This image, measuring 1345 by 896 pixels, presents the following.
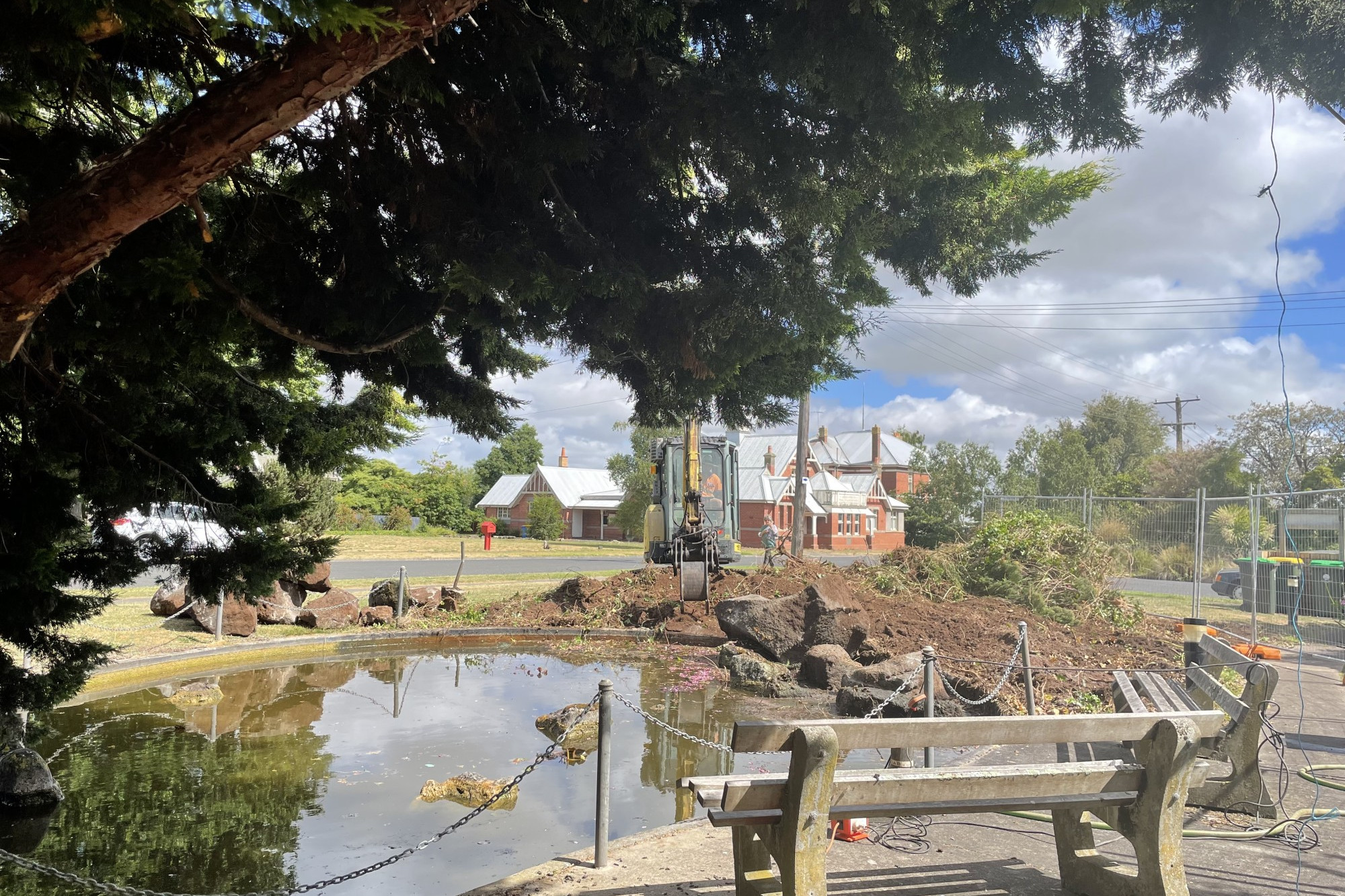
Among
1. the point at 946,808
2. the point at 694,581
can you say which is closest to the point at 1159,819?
the point at 946,808

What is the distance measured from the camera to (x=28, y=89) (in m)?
3.86

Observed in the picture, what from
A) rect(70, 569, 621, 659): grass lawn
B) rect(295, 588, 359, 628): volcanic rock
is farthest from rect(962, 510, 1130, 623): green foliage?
rect(295, 588, 359, 628): volcanic rock

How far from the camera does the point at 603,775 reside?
17.1 feet

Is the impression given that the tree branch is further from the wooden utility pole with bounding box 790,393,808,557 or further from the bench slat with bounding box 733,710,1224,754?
the wooden utility pole with bounding box 790,393,808,557

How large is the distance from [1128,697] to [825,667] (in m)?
6.14

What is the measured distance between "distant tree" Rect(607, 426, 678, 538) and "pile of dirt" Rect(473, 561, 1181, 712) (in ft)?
103

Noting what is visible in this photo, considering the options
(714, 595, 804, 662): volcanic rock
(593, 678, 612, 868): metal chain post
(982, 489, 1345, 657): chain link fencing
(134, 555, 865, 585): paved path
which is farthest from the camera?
(134, 555, 865, 585): paved path

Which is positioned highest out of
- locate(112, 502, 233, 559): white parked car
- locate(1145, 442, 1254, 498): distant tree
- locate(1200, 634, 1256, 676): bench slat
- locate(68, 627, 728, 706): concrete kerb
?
locate(1145, 442, 1254, 498): distant tree

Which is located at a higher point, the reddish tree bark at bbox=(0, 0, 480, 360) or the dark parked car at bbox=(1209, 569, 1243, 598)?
the reddish tree bark at bbox=(0, 0, 480, 360)

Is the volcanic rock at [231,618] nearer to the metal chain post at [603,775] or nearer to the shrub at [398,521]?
the metal chain post at [603,775]

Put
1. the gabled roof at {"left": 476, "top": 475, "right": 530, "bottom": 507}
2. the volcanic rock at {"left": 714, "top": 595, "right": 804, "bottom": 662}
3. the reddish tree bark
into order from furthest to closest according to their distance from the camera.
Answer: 1. the gabled roof at {"left": 476, "top": 475, "right": 530, "bottom": 507}
2. the volcanic rock at {"left": 714, "top": 595, "right": 804, "bottom": 662}
3. the reddish tree bark

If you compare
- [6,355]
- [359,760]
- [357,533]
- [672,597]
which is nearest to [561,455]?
[357,533]

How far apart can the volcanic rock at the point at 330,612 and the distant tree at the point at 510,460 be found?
62.2 metres

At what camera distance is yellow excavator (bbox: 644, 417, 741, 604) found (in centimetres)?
1902
